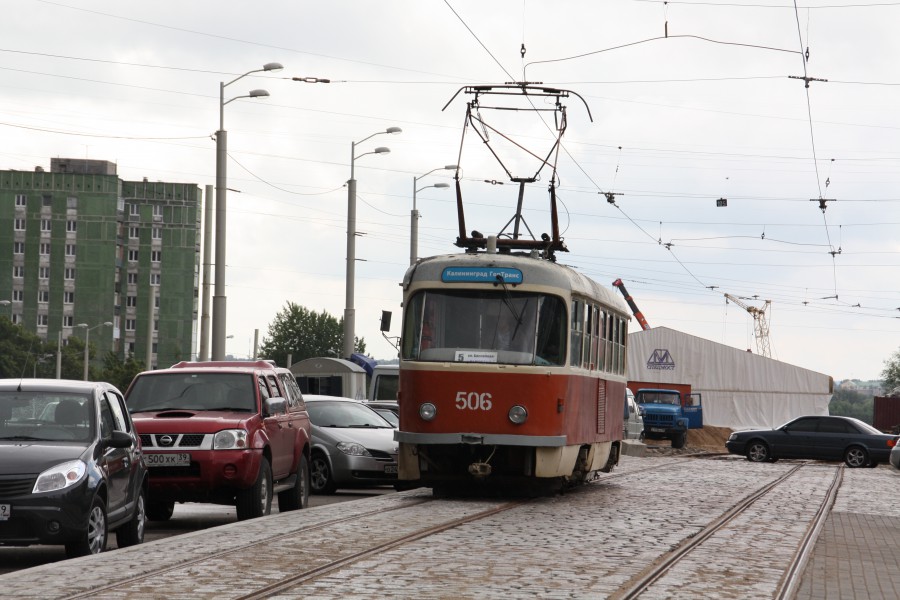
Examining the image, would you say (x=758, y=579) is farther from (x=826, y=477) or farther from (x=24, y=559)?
(x=826, y=477)

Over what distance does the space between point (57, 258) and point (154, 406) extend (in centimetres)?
12246

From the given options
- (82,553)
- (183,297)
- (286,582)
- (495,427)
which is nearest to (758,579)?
(286,582)

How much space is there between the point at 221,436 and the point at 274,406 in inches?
29.4

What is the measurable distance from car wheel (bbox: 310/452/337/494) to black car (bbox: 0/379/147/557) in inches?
309

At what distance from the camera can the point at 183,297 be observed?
13575 centimetres

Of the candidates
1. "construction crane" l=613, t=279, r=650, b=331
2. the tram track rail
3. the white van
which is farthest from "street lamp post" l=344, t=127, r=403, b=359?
"construction crane" l=613, t=279, r=650, b=331

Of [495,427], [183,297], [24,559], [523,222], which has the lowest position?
[24,559]

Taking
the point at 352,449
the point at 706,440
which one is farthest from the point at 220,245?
the point at 706,440

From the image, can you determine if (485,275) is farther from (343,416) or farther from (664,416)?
(664,416)

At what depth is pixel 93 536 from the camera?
1181cm

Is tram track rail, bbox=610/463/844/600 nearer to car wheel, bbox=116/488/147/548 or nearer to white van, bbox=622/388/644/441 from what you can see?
car wheel, bbox=116/488/147/548

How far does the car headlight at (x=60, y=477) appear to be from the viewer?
11375 mm

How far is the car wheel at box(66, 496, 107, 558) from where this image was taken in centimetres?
1159

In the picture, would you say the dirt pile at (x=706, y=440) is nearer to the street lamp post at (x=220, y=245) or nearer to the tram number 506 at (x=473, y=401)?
the street lamp post at (x=220, y=245)
